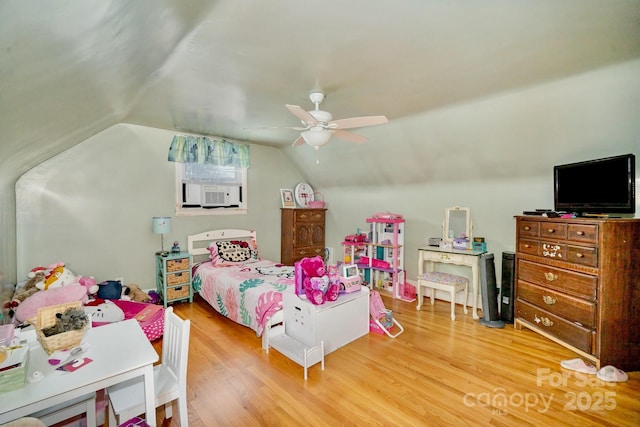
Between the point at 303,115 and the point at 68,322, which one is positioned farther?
the point at 303,115

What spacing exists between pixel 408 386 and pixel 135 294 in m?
3.38

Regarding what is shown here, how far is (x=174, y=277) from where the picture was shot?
3939 mm

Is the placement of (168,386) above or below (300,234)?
below

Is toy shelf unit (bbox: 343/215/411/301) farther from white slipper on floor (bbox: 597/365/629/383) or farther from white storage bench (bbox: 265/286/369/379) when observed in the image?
white slipper on floor (bbox: 597/365/629/383)

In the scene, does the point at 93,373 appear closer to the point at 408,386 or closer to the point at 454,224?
the point at 408,386

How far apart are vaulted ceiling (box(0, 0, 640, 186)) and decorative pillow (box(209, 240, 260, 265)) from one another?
2117mm

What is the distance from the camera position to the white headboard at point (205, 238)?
4.39 meters


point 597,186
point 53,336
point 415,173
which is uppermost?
point 415,173

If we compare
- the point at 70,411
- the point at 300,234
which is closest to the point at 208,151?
the point at 300,234

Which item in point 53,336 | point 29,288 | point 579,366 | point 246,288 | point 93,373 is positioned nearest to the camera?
point 93,373

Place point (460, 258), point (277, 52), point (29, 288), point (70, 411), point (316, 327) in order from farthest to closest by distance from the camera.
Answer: point (460, 258)
point (29, 288)
point (316, 327)
point (277, 52)
point (70, 411)

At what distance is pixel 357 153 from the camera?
4406 mm

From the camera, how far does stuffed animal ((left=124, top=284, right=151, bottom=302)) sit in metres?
3.67

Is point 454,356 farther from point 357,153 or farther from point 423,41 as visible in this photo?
point 357,153
